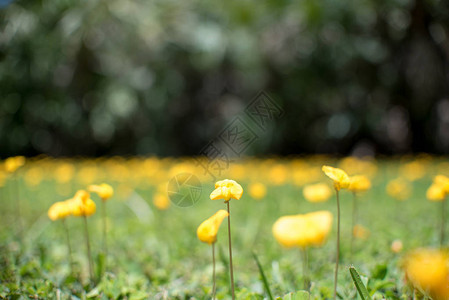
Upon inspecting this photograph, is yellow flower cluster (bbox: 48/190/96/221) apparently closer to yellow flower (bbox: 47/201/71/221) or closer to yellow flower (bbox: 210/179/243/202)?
yellow flower (bbox: 47/201/71/221)

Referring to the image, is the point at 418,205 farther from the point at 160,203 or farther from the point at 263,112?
the point at 263,112

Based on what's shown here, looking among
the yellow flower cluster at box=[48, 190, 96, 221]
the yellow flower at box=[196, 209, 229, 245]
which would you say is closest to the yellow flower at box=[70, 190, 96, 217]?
the yellow flower cluster at box=[48, 190, 96, 221]

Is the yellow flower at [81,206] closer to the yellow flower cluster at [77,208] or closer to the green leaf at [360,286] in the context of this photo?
the yellow flower cluster at [77,208]

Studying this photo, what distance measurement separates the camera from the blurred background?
21.5 feet

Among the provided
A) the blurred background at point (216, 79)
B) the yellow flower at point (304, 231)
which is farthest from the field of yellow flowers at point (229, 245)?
the blurred background at point (216, 79)

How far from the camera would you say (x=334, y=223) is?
2385 mm

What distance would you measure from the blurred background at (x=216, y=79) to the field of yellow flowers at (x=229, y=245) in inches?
151

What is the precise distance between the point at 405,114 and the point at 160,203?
272 inches

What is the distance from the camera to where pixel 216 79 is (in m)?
7.95

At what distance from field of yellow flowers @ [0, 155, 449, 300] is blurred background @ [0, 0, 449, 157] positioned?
151 inches

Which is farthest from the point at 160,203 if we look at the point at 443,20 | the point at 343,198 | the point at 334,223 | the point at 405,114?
the point at 405,114

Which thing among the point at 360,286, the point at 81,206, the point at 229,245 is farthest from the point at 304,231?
the point at 81,206

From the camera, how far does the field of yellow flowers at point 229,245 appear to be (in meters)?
0.92

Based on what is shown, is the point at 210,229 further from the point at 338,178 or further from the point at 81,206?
the point at 81,206
